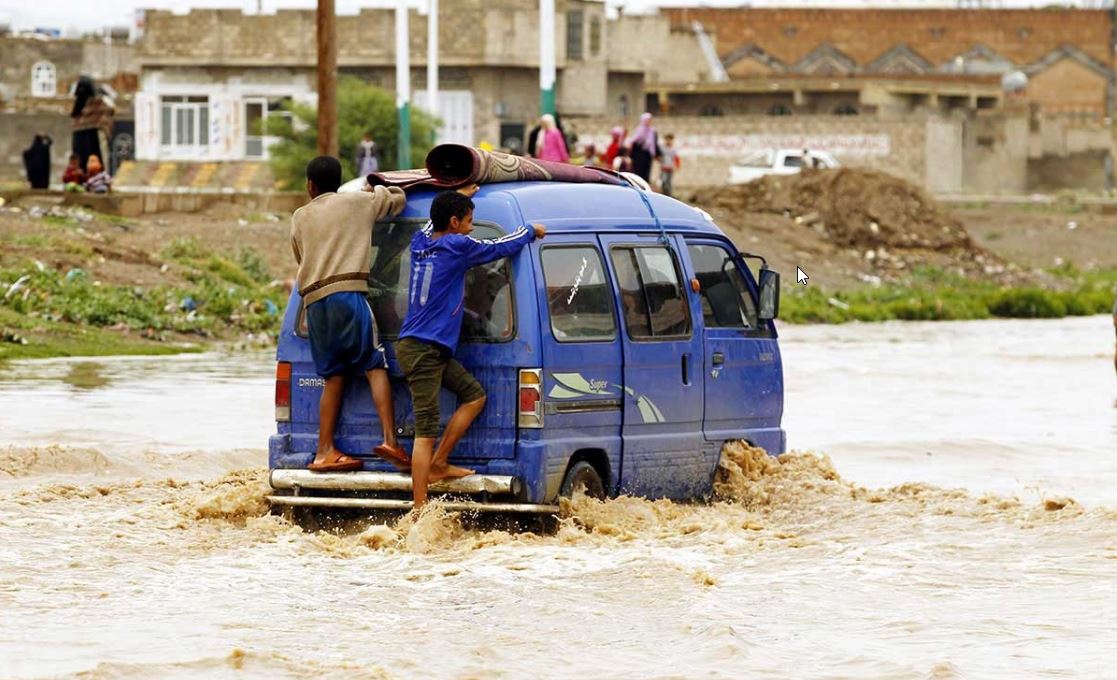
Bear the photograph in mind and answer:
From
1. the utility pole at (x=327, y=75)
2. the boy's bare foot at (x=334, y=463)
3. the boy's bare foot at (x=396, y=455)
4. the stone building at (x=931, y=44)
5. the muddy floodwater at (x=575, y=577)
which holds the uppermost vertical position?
the stone building at (x=931, y=44)

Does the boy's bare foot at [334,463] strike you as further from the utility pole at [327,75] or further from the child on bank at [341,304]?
the utility pole at [327,75]

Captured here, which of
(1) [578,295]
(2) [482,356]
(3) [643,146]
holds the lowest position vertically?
(2) [482,356]

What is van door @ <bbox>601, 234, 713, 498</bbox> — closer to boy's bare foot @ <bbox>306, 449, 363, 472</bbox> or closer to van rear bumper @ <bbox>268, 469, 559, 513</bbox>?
van rear bumper @ <bbox>268, 469, 559, 513</bbox>

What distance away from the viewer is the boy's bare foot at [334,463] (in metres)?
10.8

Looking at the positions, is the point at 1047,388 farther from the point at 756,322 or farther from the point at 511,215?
the point at 511,215

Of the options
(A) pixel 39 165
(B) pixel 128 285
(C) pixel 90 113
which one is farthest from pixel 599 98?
(B) pixel 128 285

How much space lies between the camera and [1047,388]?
2225 centimetres

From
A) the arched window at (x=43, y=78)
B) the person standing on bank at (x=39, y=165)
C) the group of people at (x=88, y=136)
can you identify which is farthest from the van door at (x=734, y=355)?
the arched window at (x=43, y=78)

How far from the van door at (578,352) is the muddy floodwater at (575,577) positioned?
38cm

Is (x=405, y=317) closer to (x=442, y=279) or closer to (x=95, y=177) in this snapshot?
(x=442, y=279)

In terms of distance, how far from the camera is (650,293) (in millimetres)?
11414

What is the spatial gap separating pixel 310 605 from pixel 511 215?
2.40 m

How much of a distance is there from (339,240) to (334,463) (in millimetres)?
1104

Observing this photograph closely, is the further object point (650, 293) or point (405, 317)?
point (650, 293)
